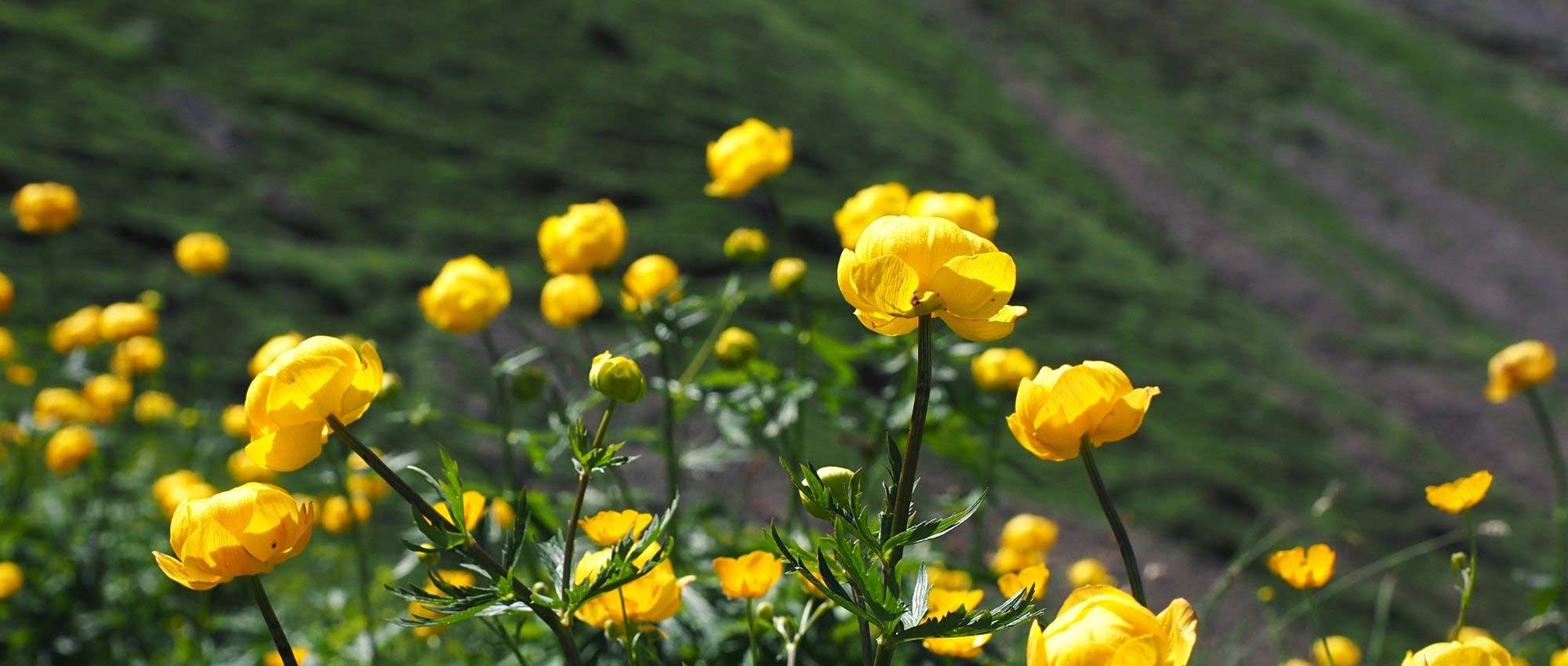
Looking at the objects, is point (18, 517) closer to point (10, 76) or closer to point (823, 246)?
point (10, 76)

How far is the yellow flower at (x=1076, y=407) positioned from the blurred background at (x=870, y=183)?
2.65 feet

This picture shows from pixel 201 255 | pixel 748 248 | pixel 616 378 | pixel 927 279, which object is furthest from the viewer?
pixel 201 255

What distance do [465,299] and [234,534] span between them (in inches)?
25.1

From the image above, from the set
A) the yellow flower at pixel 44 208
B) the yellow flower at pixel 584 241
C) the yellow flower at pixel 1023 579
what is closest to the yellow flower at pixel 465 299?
the yellow flower at pixel 584 241

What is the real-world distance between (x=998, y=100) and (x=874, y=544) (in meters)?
8.41

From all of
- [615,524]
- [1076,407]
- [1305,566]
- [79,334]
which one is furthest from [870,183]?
[1076,407]

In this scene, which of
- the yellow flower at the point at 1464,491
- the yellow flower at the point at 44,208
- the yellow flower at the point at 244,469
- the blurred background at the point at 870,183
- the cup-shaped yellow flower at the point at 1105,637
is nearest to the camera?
the cup-shaped yellow flower at the point at 1105,637

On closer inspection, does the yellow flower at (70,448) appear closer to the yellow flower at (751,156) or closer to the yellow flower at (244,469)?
the yellow flower at (244,469)

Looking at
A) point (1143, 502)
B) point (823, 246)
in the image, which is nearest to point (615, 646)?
point (1143, 502)

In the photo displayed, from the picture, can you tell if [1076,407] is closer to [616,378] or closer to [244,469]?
[616,378]

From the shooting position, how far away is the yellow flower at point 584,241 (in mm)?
1362

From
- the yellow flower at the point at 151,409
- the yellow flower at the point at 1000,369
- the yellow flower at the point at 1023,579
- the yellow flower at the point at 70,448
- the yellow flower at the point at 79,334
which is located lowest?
the yellow flower at the point at 151,409

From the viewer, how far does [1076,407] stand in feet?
2.31

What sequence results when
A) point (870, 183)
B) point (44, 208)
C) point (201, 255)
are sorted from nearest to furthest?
point (44, 208), point (201, 255), point (870, 183)
